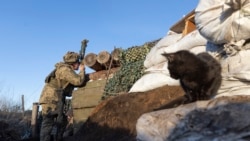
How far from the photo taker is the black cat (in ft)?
10.3

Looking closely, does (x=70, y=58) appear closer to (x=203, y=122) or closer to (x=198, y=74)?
(x=198, y=74)

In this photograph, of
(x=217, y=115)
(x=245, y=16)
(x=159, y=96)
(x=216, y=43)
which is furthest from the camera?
(x=159, y=96)

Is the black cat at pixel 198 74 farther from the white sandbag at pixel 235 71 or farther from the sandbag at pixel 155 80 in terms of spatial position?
the sandbag at pixel 155 80

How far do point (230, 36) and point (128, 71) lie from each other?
10.2 feet

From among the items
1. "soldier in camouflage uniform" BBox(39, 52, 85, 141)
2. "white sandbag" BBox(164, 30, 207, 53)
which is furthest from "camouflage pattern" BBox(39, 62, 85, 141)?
"white sandbag" BBox(164, 30, 207, 53)

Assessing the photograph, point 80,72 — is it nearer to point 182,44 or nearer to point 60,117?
point 60,117

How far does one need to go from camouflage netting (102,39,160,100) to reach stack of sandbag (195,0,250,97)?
260 cm

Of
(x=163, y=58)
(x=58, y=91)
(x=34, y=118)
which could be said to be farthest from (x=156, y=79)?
(x=34, y=118)

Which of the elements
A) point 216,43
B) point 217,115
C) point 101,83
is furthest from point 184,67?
point 101,83

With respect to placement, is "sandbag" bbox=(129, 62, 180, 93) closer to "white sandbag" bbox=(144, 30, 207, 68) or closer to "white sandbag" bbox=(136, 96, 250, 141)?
"white sandbag" bbox=(144, 30, 207, 68)

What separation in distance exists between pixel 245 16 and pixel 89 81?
12.9ft

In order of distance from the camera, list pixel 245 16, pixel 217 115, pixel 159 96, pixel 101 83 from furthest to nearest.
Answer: pixel 101 83 < pixel 159 96 < pixel 245 16 < pixel 217 115

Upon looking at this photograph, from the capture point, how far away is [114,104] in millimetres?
4902

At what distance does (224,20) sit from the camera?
333 centimetres
